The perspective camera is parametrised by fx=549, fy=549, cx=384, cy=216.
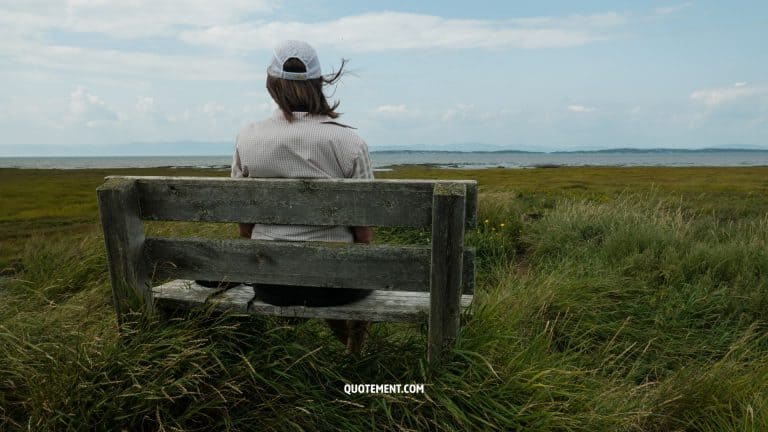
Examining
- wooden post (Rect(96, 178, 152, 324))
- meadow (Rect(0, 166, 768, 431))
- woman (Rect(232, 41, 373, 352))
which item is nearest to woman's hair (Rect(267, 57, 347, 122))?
woman (Rect(232, 41, 373, 352))

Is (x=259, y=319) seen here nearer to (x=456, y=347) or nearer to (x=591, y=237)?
(x=456, y=347)

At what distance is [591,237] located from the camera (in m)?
7.52

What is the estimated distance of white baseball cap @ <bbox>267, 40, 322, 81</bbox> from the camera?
2.85m

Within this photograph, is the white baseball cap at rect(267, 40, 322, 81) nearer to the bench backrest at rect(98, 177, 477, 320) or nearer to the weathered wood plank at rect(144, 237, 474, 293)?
the bench backrest at rect(98, 177, 477, 320)

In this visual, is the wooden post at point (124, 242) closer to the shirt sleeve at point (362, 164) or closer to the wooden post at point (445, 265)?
the shirt sleeve at point (362, 164)

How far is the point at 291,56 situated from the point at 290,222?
90 centimetres

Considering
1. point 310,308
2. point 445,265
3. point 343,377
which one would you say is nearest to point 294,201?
point 310,308

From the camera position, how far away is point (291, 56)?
285cm

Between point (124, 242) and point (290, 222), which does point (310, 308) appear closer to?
point (290, 222)

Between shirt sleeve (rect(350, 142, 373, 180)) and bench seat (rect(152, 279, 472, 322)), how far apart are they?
2.22 feet

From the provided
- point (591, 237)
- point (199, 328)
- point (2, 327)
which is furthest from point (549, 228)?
point (2, 327)

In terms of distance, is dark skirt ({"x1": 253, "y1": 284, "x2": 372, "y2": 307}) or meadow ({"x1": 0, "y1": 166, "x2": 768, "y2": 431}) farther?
dark skirt ({"x1": 253, "y1": 284, "x2": 372, "y2": 307})

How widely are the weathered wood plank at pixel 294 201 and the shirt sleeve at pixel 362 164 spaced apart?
39 cm

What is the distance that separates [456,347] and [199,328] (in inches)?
52.5
